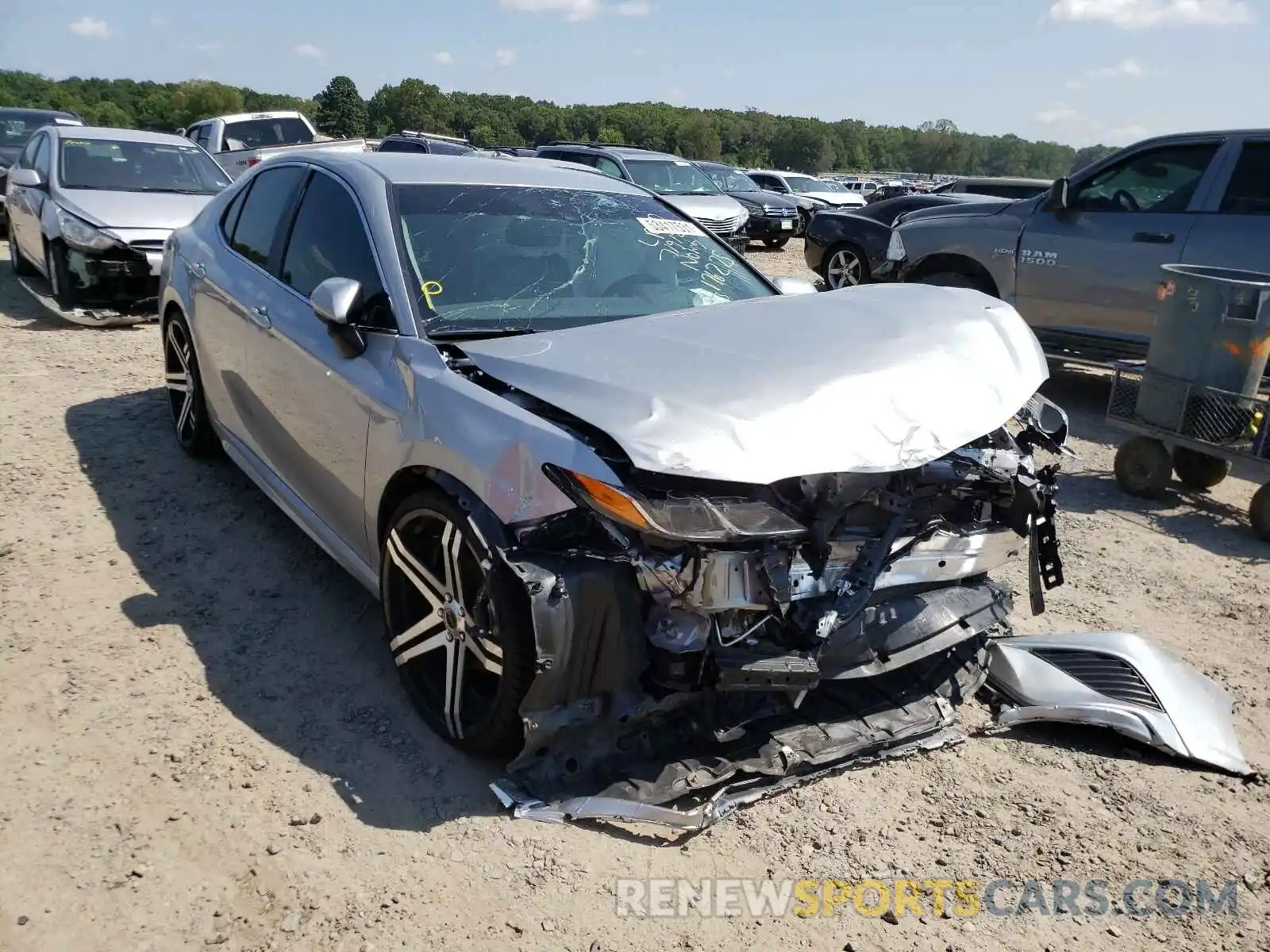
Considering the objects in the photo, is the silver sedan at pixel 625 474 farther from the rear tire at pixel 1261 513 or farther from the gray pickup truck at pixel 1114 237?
the gray pickup truck at pixel 1114 237

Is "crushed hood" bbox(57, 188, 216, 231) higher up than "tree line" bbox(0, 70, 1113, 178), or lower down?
lower down

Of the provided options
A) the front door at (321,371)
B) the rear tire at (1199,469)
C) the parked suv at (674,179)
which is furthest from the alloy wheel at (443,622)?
the parked suv at (674,179)

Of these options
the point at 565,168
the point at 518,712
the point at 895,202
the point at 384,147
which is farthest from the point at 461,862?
the point at 384,147

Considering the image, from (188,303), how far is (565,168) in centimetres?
212

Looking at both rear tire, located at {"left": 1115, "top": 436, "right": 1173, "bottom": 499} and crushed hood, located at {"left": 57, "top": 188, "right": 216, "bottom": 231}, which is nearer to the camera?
rear tire, located at {"left": 1115, "top": 436, "right": 1173, "bottom": 499}

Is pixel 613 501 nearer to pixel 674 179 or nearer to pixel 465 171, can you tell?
pixel 465 171

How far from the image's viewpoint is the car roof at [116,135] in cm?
980

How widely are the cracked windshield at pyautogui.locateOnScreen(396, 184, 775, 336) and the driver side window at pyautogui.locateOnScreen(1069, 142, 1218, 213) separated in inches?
187

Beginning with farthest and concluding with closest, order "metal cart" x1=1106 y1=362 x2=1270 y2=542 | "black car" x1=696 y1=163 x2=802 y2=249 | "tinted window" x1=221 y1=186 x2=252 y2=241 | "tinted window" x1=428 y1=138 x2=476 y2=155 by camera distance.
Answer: "black car" x1=696 y1=163 x2=802 y2=249 < "tinted window" x1=428 y1=138 x2=476 y2=155 < "metal cart" x1=1106 y1=362 x2=1270 y2=542 < "tinted window" x1=221 y1=186 x2=252 y2=241

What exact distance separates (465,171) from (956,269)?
5.87m

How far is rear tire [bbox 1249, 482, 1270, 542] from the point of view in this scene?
5.20m

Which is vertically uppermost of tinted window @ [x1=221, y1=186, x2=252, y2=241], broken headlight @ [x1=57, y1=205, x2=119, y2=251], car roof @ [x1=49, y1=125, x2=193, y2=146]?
car roof @ [x1=49, y1=125, x2=193, y2=146]

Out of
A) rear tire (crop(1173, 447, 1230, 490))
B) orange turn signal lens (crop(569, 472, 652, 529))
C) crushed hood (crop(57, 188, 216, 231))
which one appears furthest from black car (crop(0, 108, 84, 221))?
rear tire (crop(1173, 447, 1230, 490))

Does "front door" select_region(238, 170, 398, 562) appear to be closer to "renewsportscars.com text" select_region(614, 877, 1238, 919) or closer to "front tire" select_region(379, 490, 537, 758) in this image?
"front tire" select_region(379, 490, 537, 758)
